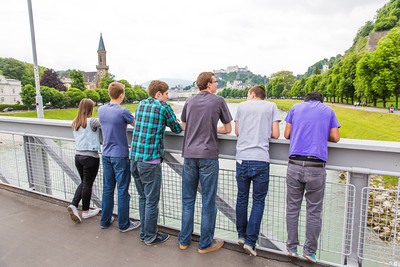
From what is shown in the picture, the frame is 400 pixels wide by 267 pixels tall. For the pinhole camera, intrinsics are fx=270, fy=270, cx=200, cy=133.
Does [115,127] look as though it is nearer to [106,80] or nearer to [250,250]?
[250,250]

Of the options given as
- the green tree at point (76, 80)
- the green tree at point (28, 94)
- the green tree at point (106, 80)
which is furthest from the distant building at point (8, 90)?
the green tree at point (106, 80)

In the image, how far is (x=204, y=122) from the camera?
2674 mm

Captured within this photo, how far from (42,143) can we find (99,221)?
182 cm

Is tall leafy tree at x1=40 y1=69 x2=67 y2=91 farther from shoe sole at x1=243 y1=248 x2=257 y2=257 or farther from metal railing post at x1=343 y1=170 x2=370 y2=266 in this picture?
metal railing post at x1=343 y1=170 x2=370 y2=266

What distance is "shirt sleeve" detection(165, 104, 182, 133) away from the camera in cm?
286

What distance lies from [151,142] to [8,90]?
2931 inches

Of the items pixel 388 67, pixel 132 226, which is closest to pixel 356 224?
pixel 132 226

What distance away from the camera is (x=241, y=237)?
2.96 metres

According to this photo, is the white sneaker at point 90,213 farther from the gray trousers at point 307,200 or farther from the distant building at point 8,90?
the distant building at point 8,90

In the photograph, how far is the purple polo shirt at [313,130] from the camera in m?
2.49

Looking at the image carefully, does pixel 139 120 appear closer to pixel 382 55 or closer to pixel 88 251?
pixel 88 251

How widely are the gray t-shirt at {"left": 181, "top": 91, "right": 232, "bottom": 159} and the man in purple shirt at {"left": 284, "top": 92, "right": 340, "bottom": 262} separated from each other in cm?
70

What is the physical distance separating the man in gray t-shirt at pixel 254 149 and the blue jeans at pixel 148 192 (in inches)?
35.1

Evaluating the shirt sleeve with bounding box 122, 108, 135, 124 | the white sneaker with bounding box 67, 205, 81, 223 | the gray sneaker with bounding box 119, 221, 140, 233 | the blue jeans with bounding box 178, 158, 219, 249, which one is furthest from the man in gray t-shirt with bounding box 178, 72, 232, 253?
the white sneaker with bounding box 67, 205, 81, 223
